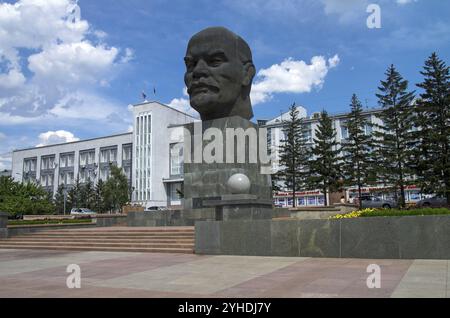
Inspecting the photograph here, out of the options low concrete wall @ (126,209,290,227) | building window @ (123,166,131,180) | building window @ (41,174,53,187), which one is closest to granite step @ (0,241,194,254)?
low concrete wall @ (126,209,290,227)

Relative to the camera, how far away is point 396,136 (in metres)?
37.4

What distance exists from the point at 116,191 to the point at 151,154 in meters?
15.3

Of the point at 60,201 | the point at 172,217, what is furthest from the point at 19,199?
the point at 60,201

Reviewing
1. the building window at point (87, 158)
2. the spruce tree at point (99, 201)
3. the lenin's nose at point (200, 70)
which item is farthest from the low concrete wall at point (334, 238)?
the building window at point (87, 158)

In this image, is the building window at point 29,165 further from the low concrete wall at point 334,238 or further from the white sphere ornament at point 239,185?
the low concrete wall at point 334,238

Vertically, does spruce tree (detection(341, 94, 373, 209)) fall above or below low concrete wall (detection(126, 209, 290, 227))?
above

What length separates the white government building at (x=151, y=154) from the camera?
66.3 m

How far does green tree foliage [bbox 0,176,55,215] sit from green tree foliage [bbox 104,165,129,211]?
19.0 metres

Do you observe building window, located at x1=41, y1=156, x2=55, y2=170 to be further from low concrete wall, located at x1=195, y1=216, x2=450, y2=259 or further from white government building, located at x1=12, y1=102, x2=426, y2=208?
low concrete wall, located at x1=195, y1=216, x2=450, y2=259

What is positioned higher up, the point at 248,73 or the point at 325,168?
the point at 248,73

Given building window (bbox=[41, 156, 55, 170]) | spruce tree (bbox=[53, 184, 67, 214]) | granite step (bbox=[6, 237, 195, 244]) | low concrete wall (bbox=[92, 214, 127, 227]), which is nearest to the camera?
granite step (bbox=[6, 237, 195, 244])

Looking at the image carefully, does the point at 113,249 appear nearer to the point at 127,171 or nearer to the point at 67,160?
the point at 127,171

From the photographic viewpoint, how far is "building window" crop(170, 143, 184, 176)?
72.1m
